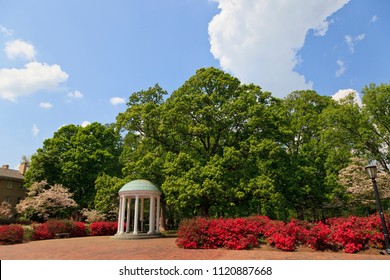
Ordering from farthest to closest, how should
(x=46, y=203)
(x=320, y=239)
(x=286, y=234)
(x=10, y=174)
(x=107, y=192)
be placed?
1. (x=10, y=174)
2. (x=46, y=203)
3. (x=107, y=192)
4. (x=286, y=234)
5. (x=320, y=239)

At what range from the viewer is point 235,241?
597 inches

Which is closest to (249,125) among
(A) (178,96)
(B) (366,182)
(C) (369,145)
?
(A) (178,96)

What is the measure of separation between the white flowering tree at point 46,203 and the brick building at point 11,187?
14862 mm

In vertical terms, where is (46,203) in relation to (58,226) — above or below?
above

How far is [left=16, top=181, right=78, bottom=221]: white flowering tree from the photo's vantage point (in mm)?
37094

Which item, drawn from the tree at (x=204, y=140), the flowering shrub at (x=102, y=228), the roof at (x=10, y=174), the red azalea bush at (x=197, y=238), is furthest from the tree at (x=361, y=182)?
the roof at (x=10, y=174)

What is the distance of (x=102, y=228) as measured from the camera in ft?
94.9

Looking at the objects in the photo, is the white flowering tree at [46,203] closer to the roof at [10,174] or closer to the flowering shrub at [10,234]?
the roof at [10,174]

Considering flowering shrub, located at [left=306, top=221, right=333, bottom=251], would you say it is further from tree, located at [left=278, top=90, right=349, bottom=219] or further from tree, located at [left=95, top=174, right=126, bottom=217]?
tree, located at [left=95, top=174, right=126, bottom=217]

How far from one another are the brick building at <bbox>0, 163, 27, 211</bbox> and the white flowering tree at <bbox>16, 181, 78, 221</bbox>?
585 inches

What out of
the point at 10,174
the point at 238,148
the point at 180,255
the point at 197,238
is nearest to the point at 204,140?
the point at 238,148

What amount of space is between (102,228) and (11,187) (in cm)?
3367

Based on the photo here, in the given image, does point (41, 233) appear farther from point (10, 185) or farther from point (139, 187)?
point (10, 185)

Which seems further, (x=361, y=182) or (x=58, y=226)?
(x=361, y=182)
